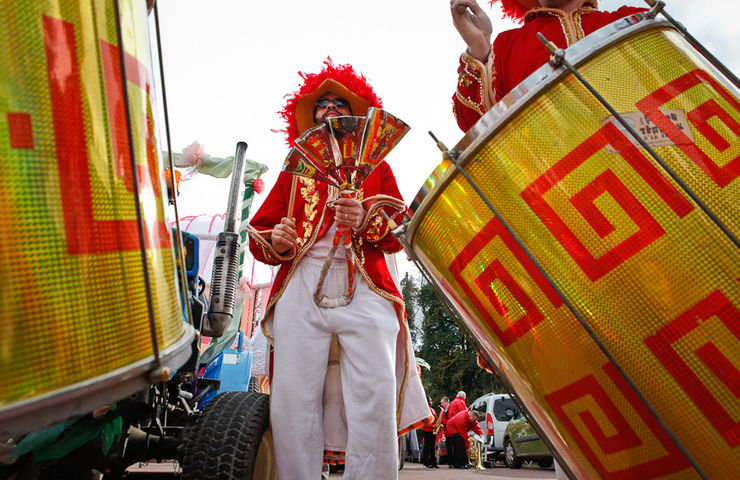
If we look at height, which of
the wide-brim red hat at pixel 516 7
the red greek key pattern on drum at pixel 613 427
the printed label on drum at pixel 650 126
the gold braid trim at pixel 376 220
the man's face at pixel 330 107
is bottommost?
the red greek key pattern on drum at pixel 613 427

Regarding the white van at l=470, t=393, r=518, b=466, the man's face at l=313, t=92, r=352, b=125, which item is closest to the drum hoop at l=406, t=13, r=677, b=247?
the man's face at l=313, t=92, r=352, b=125

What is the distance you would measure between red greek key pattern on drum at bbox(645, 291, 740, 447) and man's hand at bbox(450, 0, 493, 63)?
4.04 feet

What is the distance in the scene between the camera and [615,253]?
3.44ft

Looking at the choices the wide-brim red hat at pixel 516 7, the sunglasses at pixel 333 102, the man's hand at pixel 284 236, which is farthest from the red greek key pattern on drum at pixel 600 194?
the sunglasses at pixel 333 102

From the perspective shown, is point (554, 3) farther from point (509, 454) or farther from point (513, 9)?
point (509, 454)

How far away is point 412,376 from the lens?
2549mm

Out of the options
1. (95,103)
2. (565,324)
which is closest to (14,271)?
(95,103)

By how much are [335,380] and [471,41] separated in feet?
4.85

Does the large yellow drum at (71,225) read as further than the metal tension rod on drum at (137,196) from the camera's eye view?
No

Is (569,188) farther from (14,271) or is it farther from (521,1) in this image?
(521,1)

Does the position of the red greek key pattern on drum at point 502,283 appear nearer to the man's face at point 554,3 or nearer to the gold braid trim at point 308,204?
the man's face at point 554,3

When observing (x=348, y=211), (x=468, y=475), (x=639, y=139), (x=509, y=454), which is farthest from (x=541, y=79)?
(x=509, y=454)

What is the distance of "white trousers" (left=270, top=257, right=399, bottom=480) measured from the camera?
217 cm

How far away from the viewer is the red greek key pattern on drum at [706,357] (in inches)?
37.5
